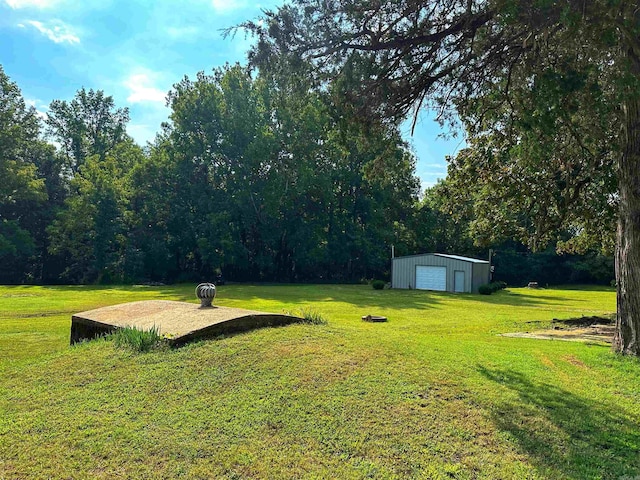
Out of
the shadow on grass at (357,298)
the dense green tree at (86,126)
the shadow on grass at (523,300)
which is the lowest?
the shadow on grass at (357,298)

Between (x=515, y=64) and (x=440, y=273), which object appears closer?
(x=515, y=64)

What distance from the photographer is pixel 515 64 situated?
8594 millimetres

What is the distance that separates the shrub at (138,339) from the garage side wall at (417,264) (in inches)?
1001

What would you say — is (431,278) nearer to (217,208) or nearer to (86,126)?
(217,208)

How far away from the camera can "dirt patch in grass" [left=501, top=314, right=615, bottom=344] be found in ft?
34.6

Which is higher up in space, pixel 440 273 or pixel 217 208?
pixel 217 208

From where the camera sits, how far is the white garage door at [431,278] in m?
31.5

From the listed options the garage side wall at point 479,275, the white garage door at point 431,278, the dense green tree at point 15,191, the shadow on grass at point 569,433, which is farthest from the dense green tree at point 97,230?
the shadow on grass at point 569,433

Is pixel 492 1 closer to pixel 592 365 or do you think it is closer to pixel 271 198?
pixel 592 365

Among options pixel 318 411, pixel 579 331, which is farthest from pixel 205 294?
pixel 579 331

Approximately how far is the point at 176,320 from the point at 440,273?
25.3 metres

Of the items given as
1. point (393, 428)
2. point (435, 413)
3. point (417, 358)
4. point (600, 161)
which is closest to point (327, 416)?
point (393, 428)

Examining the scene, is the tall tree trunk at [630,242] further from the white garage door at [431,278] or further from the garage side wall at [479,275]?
the white garage door at [431,278]

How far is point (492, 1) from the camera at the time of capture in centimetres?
662
